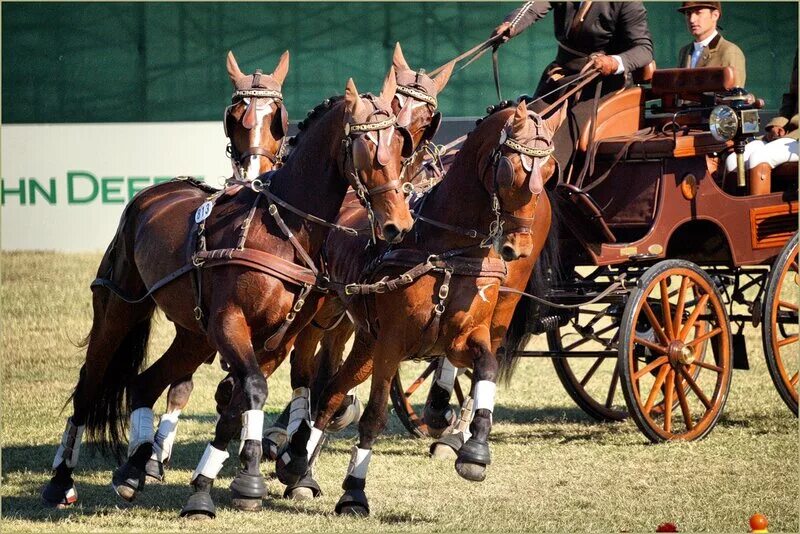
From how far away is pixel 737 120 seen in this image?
772cm

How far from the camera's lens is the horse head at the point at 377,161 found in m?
5.60

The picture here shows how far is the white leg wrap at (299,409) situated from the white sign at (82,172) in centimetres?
786

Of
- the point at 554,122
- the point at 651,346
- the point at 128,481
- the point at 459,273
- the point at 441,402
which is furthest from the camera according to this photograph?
the point at 651,346

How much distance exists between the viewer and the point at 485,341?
6.05 meters

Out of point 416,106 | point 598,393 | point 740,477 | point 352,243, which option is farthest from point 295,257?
point 598,393

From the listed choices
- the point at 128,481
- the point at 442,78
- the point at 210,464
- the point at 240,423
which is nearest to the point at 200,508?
the point at 210,464

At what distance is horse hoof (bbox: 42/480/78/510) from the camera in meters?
6.57

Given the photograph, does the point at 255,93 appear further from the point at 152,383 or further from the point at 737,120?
the point at 737,120

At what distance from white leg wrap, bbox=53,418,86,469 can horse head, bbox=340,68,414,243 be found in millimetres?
2101

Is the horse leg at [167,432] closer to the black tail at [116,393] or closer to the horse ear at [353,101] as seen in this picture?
the black tail at [116,393]

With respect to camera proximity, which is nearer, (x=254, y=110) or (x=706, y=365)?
(x=254, y=110)

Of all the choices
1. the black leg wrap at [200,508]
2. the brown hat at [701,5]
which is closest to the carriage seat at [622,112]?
the brown hat at [701,5]

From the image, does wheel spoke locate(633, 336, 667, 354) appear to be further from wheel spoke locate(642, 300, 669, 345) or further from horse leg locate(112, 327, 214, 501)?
horse leg locate(112, 327, 214, 501)

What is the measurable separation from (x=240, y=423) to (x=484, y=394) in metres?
1.08
